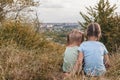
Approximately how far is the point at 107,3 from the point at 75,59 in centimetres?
1696

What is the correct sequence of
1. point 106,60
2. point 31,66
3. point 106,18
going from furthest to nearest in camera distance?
1. point 106,18
2. point 31,66
3. point 106,60

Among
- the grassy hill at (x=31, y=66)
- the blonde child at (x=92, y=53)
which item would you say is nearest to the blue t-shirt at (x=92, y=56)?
the blonde child at (x=92, y=53)

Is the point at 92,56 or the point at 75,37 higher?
the point at 75,37

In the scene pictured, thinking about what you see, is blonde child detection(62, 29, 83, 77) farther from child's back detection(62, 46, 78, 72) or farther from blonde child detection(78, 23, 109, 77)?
blonde child detection(78, 23, 109, 77)

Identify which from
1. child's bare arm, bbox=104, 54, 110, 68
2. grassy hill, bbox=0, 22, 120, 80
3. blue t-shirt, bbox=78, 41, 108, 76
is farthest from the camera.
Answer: grassy hill, bbox=0, 22, 120, 80

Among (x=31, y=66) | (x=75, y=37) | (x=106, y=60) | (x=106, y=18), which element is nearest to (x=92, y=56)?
(x=106, y=60)

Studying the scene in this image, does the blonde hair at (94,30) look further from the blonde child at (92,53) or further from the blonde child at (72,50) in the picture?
the blonde child at (72,50)

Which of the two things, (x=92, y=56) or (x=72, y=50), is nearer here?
(x=92, y=56)

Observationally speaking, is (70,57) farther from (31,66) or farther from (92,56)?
(31,66)

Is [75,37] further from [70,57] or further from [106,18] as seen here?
[106,18]

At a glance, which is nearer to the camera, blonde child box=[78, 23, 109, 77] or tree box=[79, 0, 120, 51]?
blonde child box=[78, 23, 109, 77]

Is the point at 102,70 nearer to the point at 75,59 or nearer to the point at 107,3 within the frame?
the point at 75,59

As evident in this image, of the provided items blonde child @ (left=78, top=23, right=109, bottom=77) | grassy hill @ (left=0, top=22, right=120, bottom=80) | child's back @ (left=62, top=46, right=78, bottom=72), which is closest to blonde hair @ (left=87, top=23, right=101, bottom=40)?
blonde child @ (left=78, top=23, right=109, bottom=77)

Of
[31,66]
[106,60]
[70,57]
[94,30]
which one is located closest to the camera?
[94,30]
